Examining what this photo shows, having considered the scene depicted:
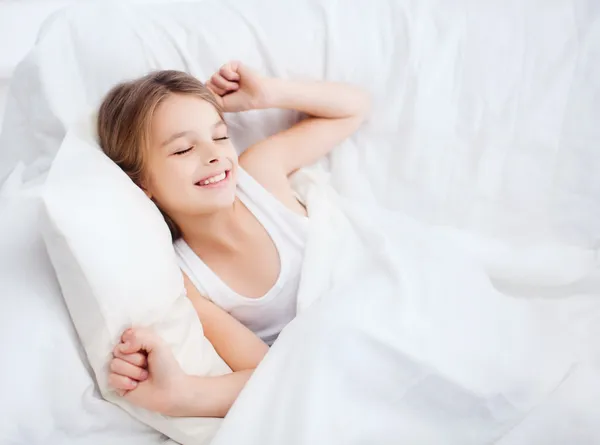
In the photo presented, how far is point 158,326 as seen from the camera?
906mm

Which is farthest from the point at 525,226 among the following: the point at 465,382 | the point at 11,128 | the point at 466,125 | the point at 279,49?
the point at 11,128

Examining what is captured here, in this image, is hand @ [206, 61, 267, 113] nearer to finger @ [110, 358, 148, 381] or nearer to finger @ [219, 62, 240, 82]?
finger @ [219, 62, 240, 82]

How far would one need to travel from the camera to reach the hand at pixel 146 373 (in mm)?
848

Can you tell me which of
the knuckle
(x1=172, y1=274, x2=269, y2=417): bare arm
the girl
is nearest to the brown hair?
the girl

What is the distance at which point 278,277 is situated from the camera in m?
1.12

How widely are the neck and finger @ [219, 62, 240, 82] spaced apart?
0.22m

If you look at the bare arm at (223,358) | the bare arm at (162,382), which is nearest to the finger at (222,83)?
the bare arm at (223,358)

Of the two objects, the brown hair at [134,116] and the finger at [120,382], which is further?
the brown hair at [134,116]

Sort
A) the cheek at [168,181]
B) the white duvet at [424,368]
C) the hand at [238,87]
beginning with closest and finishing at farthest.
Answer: the white duvet at [424,368]
the cheek at [168,181]
the hand at [238,87]

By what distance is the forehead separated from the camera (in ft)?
3.35

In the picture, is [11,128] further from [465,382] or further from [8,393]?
[465,382]

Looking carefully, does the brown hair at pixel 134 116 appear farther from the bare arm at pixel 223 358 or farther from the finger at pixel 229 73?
the bare arm at pixel 223 358

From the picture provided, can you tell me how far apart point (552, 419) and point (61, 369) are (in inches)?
24.5

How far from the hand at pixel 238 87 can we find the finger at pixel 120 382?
54 centimetres
